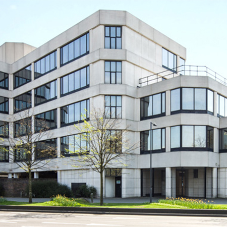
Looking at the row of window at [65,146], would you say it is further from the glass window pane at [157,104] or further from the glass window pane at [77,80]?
the glass window pane at [77,80]

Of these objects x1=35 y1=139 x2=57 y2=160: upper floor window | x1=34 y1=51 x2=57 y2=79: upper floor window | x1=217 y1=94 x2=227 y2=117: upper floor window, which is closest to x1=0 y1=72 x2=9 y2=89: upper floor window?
x1=34 y1=51 x2=57 y2=79: upper floor window

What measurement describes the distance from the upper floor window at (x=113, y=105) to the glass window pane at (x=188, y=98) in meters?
6.82

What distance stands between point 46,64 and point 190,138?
73.9 feet

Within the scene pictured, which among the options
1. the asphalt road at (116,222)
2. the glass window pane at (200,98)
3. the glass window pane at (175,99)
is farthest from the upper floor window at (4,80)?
the asphalt road at (116,222)

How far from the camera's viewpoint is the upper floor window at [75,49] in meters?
39.0

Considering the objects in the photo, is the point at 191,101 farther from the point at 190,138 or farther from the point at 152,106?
the point at 152,106

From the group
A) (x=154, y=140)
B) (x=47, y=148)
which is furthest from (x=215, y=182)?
(x=47, y=148)

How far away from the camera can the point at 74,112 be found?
1571 inches

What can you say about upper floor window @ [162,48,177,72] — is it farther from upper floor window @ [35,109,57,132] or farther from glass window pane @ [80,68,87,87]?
upper floor window @ [35,109,57,132]

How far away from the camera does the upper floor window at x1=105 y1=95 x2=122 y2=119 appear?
1419 inches

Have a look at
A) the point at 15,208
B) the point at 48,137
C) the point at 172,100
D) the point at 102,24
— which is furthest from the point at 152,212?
the point at 48,137

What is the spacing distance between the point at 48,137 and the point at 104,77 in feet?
Answer: 40.6

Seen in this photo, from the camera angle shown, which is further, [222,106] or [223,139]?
[222,106]

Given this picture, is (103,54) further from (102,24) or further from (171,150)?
(171,150)
